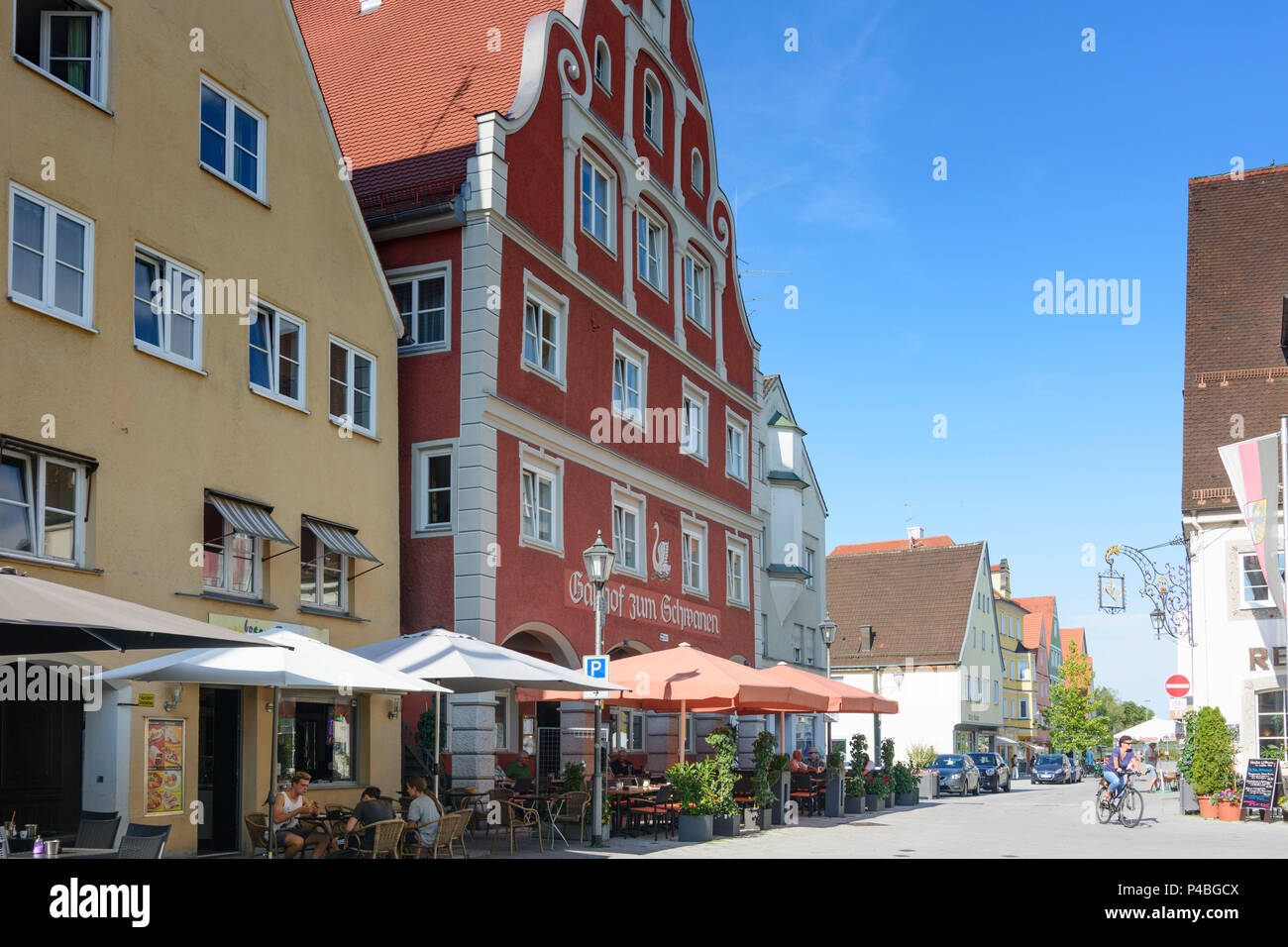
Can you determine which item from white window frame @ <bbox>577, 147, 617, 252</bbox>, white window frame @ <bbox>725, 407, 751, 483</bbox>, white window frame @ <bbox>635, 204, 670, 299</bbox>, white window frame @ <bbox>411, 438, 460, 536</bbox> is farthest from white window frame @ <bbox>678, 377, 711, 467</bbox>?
white window frame @ <bbox>411, 438, 460, 536</bbox>

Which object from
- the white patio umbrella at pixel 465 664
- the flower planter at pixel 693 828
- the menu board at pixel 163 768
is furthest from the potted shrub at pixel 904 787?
the menu board at pixel 163 768

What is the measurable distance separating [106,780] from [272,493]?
4.87 metres

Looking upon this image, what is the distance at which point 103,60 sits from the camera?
15.9 metres

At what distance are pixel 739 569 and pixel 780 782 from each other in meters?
9.97

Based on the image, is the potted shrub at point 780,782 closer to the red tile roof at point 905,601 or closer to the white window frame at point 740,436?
the white window frame at point 740,436

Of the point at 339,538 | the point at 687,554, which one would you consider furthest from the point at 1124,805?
the point at 339,538

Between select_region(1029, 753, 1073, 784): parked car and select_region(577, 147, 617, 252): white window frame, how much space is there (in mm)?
44268

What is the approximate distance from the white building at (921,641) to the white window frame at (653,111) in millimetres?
40951

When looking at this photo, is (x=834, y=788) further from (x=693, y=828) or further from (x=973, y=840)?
(x=693, y=828)

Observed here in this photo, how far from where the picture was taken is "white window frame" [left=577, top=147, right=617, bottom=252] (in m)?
27.4

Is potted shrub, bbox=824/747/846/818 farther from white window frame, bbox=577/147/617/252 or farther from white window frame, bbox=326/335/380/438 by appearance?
white window frame, bbox=326/335/380/438

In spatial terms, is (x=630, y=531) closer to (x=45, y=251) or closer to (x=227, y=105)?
(x=227, y=105)

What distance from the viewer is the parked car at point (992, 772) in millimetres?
49334
